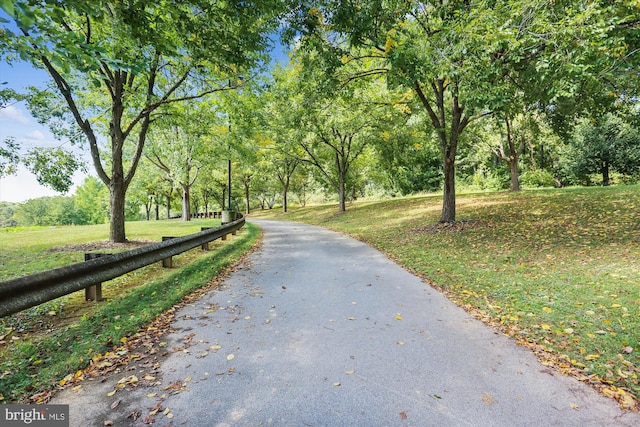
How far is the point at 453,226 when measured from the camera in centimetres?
1156

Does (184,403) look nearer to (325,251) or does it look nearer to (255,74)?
(325,251)

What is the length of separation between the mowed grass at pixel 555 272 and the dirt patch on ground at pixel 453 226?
36 mm

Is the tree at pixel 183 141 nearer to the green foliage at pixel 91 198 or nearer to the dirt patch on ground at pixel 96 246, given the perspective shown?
the dirt patch on ground at pixel 96 246

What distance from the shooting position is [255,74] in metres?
11.2

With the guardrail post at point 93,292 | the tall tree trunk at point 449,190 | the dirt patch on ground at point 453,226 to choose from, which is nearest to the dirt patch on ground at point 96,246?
the guardrail post at point 93,292

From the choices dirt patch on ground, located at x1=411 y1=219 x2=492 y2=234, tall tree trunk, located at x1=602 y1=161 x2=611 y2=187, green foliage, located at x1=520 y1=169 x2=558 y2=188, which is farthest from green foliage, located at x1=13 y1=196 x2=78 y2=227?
tall tree trunk, located at x1=602 y1=161 x2=611 y2=187

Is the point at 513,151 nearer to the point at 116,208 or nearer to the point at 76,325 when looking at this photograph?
the point at 116,208

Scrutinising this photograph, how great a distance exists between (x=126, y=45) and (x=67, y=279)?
5.71 m

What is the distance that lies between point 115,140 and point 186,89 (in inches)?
138

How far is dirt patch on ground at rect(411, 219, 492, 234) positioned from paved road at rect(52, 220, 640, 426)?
23.0 ft

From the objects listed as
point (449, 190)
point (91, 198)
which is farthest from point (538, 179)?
point (91, 198)

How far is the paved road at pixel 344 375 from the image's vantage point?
2371 millimetres

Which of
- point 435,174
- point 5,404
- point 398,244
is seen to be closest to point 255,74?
point 398,244

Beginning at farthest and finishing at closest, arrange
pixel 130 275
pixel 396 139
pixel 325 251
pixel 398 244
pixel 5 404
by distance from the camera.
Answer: pixel 396 139 < pixel 398 244 < pixel 325 251 < pixel 130 275 < pixel 5 404
